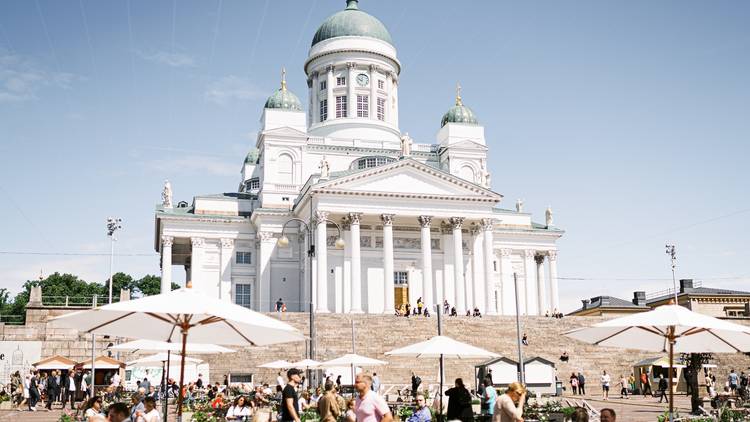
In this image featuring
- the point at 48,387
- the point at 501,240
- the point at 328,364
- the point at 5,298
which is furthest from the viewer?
the point at 5,298

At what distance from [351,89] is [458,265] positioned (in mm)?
21601

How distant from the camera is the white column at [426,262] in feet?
188

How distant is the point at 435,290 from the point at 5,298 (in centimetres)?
8314

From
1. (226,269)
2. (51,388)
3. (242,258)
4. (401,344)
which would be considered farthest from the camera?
(242,258)

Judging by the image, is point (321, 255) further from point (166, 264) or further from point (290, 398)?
point (290, 398)

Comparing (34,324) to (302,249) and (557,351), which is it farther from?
(557,351)

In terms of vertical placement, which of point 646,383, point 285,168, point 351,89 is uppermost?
point 351,89

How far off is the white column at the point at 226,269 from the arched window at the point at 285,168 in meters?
6.63

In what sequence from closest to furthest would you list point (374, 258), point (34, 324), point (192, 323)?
point (192, 323) → point (34, 324) → point (374, 258)

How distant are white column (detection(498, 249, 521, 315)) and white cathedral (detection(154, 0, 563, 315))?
112 millimetres

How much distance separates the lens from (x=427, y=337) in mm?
48094

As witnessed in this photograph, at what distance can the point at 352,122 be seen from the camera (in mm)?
71688

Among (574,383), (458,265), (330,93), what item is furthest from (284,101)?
(574,383)

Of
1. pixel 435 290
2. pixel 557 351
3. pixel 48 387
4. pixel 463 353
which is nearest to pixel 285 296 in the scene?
pixel 435 290
